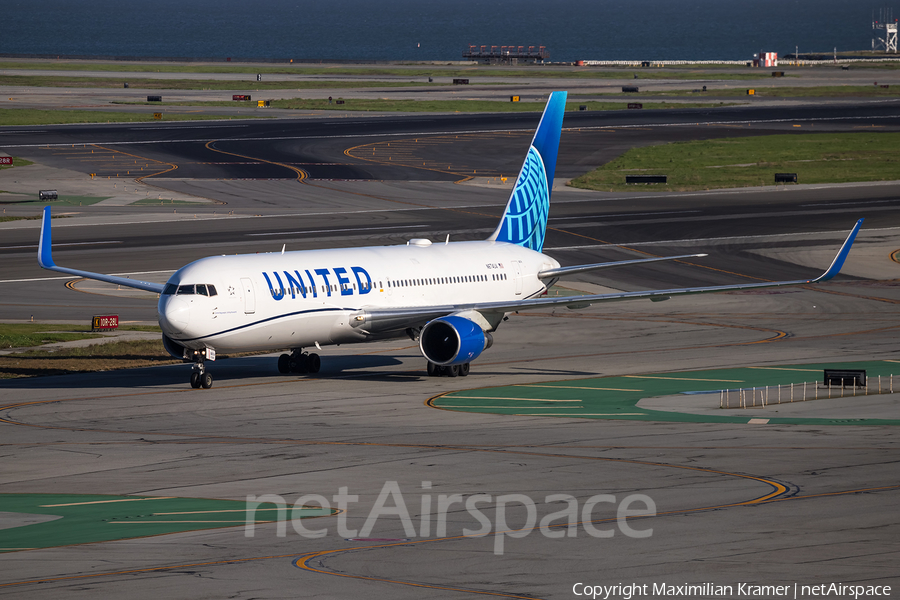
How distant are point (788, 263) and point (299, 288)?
129ft

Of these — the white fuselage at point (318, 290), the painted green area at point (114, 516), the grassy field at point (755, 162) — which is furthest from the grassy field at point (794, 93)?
the painted green area at point (114, 516)

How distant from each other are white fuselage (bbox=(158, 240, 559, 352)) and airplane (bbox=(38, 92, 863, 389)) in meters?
0.04

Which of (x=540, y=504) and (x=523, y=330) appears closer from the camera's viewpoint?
(x=540, y=504)

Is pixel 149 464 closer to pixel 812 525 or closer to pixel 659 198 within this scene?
pixel 812 525

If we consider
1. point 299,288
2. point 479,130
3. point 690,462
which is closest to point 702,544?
point 690,462

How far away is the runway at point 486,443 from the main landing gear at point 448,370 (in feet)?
2.44

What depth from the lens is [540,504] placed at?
89.5 feet

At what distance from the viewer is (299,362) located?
164 feet

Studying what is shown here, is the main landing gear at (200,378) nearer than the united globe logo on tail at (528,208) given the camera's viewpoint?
Yes

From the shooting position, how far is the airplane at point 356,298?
4441 cm

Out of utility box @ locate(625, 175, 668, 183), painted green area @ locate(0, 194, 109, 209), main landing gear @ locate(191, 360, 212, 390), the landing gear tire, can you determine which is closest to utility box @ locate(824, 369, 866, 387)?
the landing gear tire

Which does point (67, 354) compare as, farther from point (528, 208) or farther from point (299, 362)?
point (528, 208)

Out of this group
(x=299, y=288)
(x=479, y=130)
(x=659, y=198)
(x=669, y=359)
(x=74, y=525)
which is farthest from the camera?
(x=479, y=130)

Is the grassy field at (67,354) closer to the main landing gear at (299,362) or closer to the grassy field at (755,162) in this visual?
the main landing gear at (299,362)
